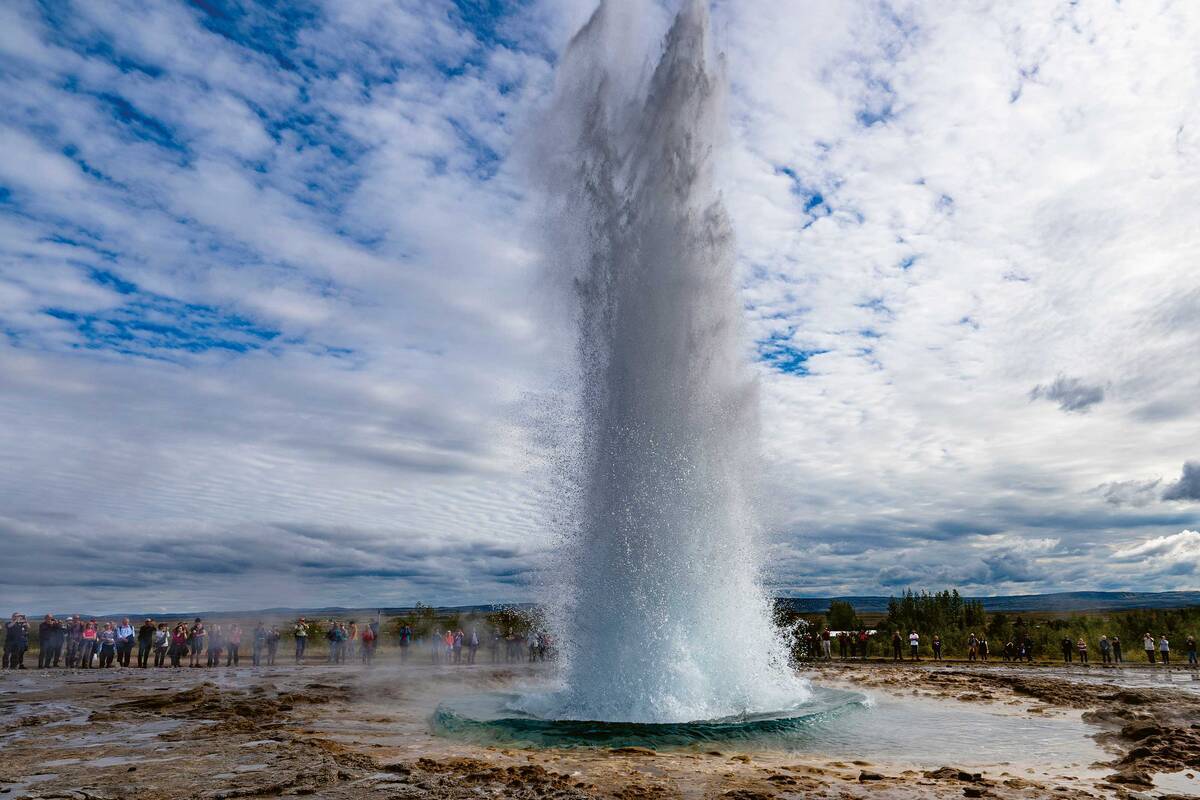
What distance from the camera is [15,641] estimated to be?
75.4 ft

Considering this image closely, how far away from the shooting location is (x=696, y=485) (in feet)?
46.6

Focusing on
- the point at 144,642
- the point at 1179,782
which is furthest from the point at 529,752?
the point at 144,642

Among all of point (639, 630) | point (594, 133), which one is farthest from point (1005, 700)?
point (594, 133)

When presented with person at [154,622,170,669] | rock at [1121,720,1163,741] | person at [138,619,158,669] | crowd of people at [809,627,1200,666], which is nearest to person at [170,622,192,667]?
person at [154,622,170,669]

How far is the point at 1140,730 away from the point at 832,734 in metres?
4.78

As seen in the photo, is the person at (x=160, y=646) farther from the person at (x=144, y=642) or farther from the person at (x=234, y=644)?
the person at (x=234, y=644)

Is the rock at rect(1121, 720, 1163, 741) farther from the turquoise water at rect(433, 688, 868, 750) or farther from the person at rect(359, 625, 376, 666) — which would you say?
the person at rect(359, 625, 376, 666)

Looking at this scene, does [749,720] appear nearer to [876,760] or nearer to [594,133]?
[876,760]

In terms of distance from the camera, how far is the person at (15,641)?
22.9 m

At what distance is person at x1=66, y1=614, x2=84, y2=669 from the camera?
80.1 ft

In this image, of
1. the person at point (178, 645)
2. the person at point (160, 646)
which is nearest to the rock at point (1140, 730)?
the person at point (178, 645)

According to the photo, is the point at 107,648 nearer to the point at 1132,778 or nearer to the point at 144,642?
the point at 144,642

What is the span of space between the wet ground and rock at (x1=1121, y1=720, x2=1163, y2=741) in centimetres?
4

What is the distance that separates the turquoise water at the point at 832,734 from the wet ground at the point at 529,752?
0.07 metres
